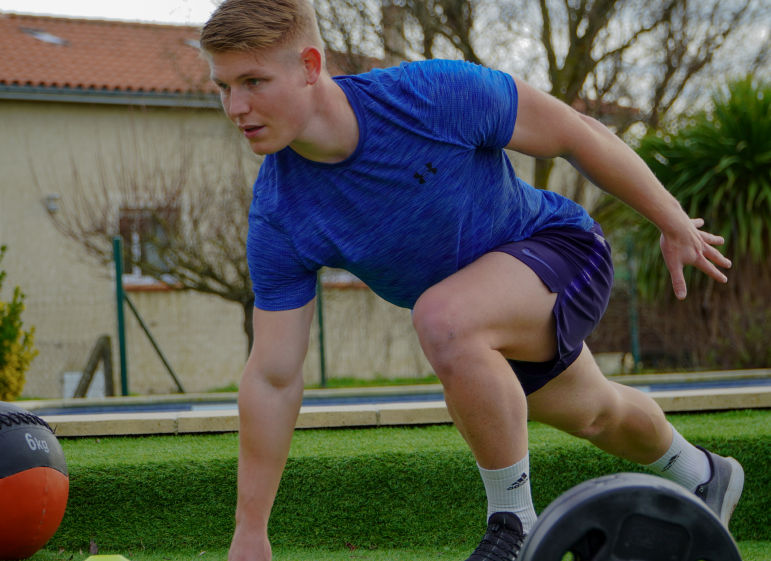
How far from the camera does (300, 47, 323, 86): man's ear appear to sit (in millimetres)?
1548

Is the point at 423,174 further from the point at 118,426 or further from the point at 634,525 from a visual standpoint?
the point at 118,426

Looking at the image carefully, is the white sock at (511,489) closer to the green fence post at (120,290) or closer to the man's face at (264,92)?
the man's face at (264,92)

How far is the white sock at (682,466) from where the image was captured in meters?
2.06

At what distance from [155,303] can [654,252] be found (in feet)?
21.5

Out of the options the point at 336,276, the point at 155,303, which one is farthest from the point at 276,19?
the point at 155,303

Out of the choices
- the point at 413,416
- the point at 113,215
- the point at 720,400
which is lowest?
the point at 113,215

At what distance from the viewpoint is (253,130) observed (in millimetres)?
1529

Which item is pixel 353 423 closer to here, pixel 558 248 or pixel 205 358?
pixel 558 248

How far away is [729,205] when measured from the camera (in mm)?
7109

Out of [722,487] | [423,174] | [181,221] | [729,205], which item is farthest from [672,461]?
[181,221]

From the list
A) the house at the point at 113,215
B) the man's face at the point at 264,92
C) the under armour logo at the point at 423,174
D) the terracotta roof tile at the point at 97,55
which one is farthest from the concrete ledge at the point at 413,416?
the terracotta roof tile at the point at 97,55

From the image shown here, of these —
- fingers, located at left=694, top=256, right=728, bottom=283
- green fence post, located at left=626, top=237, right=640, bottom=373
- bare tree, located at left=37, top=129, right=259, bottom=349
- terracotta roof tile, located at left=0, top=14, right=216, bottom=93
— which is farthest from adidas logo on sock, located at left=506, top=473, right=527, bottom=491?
terracotta roof tile, located at left=0, top=14, right=216, bottom=93

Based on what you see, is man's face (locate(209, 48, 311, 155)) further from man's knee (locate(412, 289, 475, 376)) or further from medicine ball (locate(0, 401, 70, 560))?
medicine ball (locate(0, 401, 70, 560))

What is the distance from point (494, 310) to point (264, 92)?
0.71 m
